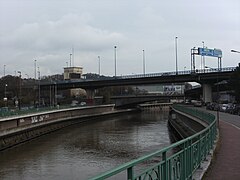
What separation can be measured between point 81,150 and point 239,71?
4102cm

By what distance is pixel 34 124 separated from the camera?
172 feet

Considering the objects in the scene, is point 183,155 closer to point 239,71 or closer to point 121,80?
point 239,71

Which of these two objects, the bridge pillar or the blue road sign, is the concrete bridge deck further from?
the bridge pillar

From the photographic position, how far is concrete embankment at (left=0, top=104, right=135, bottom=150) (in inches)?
1643

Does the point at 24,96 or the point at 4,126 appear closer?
the point at 4,126

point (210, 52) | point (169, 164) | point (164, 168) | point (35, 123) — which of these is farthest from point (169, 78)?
point (164, 168)

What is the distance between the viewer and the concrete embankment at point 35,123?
4174 centimetres

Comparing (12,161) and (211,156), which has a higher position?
(211,156)

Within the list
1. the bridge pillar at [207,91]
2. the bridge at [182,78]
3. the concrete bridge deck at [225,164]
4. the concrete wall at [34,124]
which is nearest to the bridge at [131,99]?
the bridge at [182,78]

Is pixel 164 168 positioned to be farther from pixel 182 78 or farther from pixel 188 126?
pixel 182 78

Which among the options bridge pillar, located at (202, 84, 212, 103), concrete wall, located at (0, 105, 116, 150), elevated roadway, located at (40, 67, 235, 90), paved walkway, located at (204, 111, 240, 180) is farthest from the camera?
bridge pillar, located at (202, 84, 212, 103)

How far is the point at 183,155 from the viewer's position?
9258 mm

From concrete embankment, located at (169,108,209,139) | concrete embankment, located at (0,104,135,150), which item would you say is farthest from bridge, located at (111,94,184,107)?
concrete embankment, located at (169,108,209,139)

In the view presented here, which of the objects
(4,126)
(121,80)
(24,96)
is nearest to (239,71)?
(121,80)
